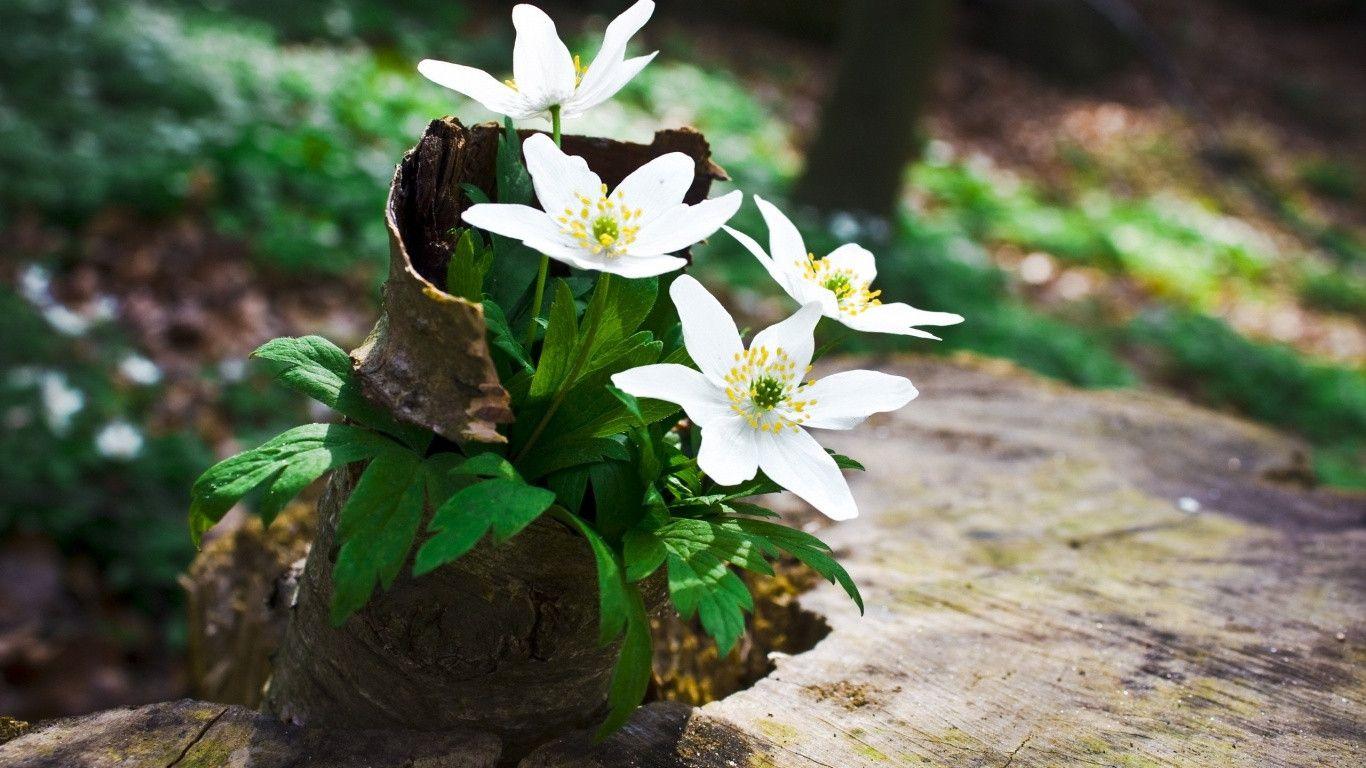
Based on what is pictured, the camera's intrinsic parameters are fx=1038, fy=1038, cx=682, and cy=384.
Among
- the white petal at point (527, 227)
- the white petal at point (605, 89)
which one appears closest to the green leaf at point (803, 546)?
the white petal at point (527, 227)

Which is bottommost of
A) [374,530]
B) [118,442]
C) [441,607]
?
[118,442]

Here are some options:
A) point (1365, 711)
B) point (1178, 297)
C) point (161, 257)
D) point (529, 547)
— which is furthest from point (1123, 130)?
point (529, 547)

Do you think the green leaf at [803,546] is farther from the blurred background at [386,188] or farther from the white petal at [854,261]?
the blurred background at [386,188]

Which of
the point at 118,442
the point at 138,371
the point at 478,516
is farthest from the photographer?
the point at 138,371

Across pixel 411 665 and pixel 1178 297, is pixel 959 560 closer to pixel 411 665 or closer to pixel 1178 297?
pixel 411 665

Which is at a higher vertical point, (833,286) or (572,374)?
(833,286)

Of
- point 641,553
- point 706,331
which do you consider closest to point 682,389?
point 706,331

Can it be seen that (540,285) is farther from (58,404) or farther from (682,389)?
(58,404)
